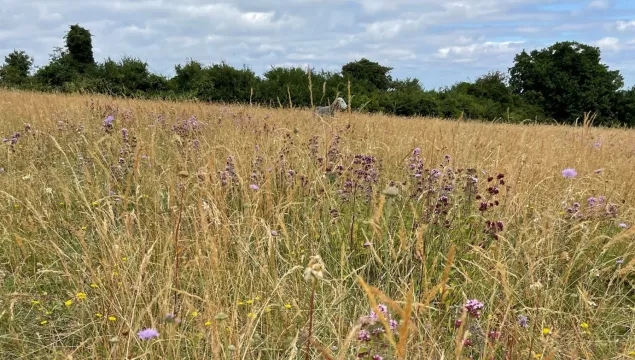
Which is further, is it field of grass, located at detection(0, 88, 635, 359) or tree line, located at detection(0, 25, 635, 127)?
tree line, located at detection(0, 25, 635, 127)

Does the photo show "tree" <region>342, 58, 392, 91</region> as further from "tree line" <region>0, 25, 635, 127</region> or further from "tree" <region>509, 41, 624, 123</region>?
"tree" <region>509, 41, 624, 123</region>

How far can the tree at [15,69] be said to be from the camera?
1734 cm

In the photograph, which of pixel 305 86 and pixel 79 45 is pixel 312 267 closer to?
pixel 305 86

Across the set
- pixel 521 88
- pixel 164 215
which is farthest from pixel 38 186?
pixel 521 88

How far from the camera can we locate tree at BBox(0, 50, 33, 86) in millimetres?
17344

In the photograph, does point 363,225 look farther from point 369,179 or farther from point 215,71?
point 215,71

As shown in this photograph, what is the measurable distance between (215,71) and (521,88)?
72.0ft

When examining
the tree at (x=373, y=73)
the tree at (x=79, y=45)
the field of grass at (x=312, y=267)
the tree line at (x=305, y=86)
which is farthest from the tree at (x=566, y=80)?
the field of grass at (x=312, y=267)

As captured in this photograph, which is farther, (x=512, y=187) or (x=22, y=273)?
(x=512, y=187)

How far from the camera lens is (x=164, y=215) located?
238cm

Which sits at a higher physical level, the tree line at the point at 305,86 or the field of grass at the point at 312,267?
the tree line at the point at 305,86

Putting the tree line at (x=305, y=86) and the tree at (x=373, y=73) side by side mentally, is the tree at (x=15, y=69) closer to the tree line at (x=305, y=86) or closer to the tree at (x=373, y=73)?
the tree line at (x=305, y=86)

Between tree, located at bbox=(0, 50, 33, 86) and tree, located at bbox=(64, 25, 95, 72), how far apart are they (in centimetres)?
199

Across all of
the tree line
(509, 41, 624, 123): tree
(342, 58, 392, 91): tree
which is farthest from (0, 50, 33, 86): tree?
(509, 41, 624, 123): tree
